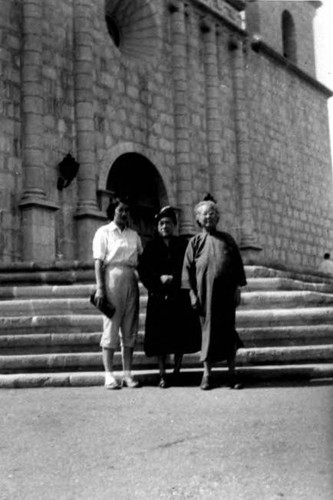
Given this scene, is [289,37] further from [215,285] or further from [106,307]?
[106,307]

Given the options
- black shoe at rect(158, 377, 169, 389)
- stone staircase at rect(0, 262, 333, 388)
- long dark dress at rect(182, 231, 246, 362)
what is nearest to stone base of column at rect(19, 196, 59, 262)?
stone staircase at rect(0, 262, 333, 388)

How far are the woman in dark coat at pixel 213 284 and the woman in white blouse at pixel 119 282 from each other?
55 cm

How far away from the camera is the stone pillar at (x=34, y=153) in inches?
521

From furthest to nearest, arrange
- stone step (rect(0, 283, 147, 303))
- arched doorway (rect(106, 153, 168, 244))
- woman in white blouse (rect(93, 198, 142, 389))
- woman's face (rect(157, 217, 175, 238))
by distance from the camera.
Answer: arched doorway (rect(106, 153, 168, 244)), stone step (rect(0, 283, 147, 303)), woman's face (rect(157, 217, 175, 238)), woman in white blouse (rect(93, 198, 142, 389))

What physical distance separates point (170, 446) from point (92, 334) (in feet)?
11.9

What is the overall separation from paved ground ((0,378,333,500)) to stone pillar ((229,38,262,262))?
1365cm

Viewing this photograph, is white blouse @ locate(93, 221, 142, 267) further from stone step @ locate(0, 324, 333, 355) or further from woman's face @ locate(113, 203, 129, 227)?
stone step @ locate(0, 324, 333, 355)

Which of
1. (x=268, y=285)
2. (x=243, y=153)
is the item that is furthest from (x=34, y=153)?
(x=243, y=153)

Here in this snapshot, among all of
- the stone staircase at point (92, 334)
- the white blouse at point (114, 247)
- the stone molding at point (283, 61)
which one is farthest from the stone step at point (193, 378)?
the stone molding at point (283, 61)

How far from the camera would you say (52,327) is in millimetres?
7758

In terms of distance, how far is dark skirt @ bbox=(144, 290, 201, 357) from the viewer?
631 cm

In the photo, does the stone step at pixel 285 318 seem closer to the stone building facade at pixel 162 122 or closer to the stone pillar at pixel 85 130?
the stone building facade at pixel 162 122

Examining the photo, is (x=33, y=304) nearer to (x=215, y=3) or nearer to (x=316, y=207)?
(x=215, y=3)

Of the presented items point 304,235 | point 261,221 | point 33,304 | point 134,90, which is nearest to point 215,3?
point 134,90
